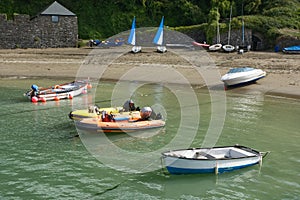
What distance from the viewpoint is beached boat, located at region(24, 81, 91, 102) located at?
2369 cm

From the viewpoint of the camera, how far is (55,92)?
24.5 meters

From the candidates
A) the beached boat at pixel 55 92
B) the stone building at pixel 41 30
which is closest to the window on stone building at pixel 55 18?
the stone building at pixel 41 30

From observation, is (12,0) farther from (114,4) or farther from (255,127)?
(255,127)

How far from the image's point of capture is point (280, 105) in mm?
23234

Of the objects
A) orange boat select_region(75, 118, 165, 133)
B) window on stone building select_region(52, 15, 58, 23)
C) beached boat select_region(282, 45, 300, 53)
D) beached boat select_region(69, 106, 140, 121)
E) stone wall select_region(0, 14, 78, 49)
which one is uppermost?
window on stone building select_region(52, 15, 58, 23)

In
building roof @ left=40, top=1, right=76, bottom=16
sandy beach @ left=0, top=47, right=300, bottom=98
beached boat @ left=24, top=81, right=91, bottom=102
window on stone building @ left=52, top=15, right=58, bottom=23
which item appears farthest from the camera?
window on stone building @ left=52, top=15, right=58, bottom=23

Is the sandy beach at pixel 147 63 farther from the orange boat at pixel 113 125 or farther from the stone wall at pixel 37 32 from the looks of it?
the orange boat at pixel 113 125

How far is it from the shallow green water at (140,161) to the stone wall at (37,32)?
22060mm

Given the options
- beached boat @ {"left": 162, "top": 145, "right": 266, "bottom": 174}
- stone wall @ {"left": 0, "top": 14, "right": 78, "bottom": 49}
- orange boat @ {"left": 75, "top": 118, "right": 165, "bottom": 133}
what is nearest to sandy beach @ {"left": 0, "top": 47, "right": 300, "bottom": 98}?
stone wall @ {"left": 0, "top": 14, "right": 78, "bottom": 49}

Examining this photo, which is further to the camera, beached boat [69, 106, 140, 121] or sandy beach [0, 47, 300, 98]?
sandy beach [0, 47, 300, 98]

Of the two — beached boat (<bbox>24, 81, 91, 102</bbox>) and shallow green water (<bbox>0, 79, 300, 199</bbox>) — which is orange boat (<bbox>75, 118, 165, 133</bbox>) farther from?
beached boat (<bbox>24, 81, 91, 102</bbox>)

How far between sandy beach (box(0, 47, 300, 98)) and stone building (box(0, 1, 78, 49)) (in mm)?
3127

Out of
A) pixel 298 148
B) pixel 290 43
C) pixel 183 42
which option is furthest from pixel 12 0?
pixel 298 148

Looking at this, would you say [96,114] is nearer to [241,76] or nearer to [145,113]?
[145,113]
